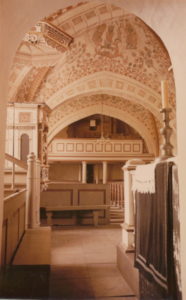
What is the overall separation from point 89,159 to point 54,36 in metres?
11.1

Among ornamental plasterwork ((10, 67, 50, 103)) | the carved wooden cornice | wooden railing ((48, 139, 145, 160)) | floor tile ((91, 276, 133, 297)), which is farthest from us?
wooden railing ((48, 139, 145, 160))

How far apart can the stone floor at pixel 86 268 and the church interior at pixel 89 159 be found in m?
0.02

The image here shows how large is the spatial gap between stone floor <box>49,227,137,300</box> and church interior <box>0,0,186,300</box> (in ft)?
0.08

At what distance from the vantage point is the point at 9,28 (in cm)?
219

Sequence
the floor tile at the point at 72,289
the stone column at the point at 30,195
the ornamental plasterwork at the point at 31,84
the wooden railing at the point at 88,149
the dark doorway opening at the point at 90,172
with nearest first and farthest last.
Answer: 1. the floor tile at the point at 72,289
2. the stone column at the point at 30,195
3. the ornamental plasterwork at the point at 31,84
4. the wooden railing at the point at 88,149
5. the dark doorway opening at the point at 90,172

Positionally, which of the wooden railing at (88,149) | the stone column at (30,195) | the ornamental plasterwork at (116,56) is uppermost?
the ornamental plasterwork at (116,56)

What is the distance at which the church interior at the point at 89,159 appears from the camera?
2633 millimetres

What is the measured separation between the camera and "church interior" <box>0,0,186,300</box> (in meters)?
2.63

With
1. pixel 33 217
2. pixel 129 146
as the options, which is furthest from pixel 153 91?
pixel 129 146

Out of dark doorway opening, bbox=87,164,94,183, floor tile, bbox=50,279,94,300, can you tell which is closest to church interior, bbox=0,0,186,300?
floor tile, bbox=50,279,94,300

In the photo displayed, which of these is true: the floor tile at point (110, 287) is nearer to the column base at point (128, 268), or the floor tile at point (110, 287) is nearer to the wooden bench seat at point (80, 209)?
the column base at point (128, 268)

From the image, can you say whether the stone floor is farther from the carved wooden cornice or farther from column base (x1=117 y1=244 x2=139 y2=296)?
the carved wooden cornice

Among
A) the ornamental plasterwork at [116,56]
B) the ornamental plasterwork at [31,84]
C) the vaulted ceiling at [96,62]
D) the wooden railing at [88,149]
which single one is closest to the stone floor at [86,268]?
the vaulted ceiling at [96,62]

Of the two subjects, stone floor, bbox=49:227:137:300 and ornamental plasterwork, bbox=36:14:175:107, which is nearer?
stone floor, bbox=49:227:137:300
